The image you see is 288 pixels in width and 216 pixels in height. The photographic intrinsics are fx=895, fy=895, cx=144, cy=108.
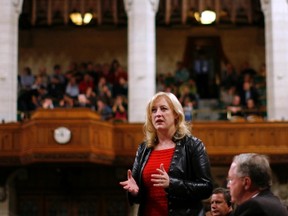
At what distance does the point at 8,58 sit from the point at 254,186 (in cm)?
1871

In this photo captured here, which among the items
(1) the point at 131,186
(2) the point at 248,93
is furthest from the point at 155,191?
(2) the point at 248,93

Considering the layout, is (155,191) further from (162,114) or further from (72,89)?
(72,89)

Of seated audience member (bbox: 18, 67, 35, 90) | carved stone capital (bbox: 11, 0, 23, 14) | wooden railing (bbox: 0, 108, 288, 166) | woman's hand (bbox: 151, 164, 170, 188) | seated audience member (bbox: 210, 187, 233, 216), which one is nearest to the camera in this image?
woman's hand (bbox: 151, 164, 170, 188)

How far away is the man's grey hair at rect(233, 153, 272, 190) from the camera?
18.5 ft

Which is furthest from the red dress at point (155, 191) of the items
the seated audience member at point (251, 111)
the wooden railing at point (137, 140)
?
the seated audience member at point (251, 111)

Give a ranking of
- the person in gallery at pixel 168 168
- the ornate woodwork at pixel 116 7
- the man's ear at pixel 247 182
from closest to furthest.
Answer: the man's ear at pixel 247 182 → the person in gallery at pixel 168 168 → the ornate woodwork at pixel 116 7

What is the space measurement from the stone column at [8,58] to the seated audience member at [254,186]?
17926 millimetres

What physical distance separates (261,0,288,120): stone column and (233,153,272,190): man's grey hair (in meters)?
17.8

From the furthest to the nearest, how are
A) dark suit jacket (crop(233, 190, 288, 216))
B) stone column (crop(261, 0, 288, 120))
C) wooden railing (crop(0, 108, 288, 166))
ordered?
stone column (crop(261, 0, 288, 120)) < wooden railing (crop(0, 108, 288, 166)) < dark suit jacket (crop(233, 190, 288, 216))

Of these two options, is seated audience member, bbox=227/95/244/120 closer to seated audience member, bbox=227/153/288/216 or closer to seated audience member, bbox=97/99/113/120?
seated audience member, bbox=97/99/113/120

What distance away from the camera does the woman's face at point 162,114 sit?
6453mm

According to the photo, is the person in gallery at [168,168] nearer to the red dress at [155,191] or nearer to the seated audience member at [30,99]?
the red dress at [155,191]

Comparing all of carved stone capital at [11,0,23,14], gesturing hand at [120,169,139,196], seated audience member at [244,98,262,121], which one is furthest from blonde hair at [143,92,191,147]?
carved stone capital at [11,0,23,14]

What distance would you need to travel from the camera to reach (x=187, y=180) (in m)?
6.40
